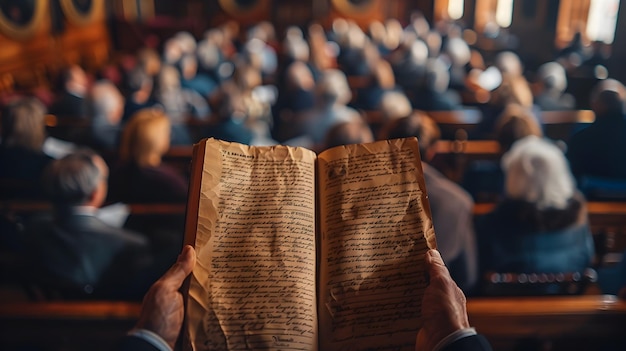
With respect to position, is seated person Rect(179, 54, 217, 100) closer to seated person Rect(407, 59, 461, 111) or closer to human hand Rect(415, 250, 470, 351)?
seated person Rect(407, 59, 461, 111)

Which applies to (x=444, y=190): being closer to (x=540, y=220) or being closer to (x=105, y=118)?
(x=540, y=220)

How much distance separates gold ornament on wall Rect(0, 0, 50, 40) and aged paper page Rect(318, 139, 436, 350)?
25.2ft

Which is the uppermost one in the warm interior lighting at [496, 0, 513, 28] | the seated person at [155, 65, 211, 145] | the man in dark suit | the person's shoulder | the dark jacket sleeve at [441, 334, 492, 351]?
the warm interior lighting at [496, 0, 513, 28]

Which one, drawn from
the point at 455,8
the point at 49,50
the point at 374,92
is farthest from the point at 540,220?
the point at 455,8

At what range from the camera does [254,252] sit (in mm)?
869

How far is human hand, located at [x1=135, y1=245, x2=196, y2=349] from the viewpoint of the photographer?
0.82 metres

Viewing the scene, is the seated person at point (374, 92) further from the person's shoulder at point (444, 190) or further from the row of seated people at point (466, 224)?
the person's shoulder at point (444, 190)

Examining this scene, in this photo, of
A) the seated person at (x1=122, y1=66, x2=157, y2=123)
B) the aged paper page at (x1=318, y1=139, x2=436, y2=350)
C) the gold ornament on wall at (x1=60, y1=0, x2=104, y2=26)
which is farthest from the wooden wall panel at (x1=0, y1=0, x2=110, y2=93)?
the aged paper page at (x1=318, y1=139, x2=436, y2=350)

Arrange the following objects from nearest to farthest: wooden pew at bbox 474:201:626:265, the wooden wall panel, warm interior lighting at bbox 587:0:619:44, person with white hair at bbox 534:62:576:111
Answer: wooden pew at bbox 474:201:626:265 < person with white hair at bbox 534:62:576:111 < the wooden wall panel < warm interior lighting at bbox 587:0:619:44

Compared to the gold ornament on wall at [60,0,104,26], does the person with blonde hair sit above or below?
below

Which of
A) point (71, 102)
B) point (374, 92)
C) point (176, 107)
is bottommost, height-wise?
point (176, 107)

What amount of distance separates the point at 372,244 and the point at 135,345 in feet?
1.40

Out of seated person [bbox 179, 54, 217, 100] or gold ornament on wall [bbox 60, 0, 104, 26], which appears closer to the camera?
seated person [bbox 179, 54, 217, 100]

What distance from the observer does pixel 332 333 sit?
2.74 feet
